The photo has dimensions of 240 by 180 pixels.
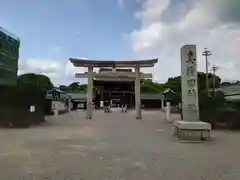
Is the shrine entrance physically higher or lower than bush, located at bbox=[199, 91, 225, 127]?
higher

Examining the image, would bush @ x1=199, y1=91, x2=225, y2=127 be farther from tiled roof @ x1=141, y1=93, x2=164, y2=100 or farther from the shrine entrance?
tiled roof @ x1=141, y1=93, x2=164, y2=100

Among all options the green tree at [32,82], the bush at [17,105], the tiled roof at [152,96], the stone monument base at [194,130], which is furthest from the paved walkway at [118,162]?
the tiled roof at [152,96]

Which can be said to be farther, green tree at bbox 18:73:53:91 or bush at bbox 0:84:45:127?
green tree at bbox 18:73:53:91

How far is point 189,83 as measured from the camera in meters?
15.3

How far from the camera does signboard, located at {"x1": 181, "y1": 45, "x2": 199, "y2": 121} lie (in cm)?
1502

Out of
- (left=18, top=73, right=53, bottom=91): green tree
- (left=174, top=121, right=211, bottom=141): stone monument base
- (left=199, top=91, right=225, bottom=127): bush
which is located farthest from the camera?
(left=18, top=73, right=53, bottom=91): green tree

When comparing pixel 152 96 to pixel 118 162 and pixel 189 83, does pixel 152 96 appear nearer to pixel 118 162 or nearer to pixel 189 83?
pixel 189 83

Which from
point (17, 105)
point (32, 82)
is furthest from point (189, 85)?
point (32, 82)

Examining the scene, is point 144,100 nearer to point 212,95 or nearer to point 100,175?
point 212,95

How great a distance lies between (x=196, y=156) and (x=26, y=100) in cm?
1485

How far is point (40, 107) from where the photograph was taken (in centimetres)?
2372

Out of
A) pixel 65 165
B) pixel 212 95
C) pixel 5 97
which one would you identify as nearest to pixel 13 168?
pixel 65 165

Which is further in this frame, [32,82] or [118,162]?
[32,82]

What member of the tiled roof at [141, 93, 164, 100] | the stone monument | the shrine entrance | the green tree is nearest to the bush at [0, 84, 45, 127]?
the green tree
